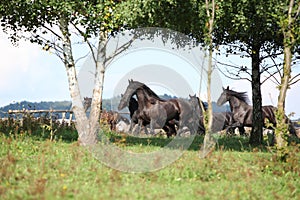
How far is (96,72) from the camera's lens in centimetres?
1731

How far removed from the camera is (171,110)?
79.7 ft

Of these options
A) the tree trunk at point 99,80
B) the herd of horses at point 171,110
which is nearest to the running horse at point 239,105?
the herd of horses at point 171,110

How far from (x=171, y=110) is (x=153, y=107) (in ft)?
5.20

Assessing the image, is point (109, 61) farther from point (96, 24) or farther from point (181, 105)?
point (181, 105)

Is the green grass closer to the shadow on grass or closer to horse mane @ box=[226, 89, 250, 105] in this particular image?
the shadow on grass

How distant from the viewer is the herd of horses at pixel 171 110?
74.8 feet

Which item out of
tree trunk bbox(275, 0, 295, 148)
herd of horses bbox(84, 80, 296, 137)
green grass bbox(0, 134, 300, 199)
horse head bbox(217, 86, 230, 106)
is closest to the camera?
green grass bbox(0, 134, 300, 199)

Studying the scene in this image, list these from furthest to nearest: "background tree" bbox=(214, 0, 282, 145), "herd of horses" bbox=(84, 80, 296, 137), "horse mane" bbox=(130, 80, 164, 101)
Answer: "herd of horses" bbox=(84, 80, 296, 137) < "horse mane" bbox=(130, 80, 164, 101) < "background tree" bbox=(214, 0, 282, 145)

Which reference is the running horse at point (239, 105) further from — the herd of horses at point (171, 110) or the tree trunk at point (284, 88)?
the tree trunk at point (284, 88)

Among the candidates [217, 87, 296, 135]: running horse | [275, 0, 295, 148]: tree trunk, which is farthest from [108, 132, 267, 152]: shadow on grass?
[275, 0, 295, 148]: tree trunk

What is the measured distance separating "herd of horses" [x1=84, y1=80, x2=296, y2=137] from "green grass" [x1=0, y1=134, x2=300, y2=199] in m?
8.20

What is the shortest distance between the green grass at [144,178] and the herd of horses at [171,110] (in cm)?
820

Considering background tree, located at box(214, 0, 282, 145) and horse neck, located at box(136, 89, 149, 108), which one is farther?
horse neck, located at box(136, 89, 149, 108)

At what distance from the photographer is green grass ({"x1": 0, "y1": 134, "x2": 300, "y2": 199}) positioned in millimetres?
9336
